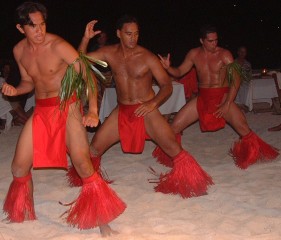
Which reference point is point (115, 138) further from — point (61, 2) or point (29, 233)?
point (61, 2)

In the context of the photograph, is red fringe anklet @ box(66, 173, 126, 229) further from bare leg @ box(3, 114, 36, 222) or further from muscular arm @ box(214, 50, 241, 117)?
muscular arm @ box(214, 50, 241, 117)

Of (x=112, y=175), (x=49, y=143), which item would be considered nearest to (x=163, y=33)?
(x=112, y=175)

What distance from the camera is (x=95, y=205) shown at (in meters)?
3.33

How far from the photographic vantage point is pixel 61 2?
52.7 feet

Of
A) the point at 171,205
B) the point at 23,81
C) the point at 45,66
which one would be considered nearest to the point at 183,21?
the point at 171,205

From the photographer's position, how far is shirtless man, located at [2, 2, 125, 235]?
131 inches

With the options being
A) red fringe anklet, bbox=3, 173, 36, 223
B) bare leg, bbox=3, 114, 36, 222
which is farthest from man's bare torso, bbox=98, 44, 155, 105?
red fringe anklet, bbox=3, 173, 36, 223

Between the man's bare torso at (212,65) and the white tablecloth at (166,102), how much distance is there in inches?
87.3

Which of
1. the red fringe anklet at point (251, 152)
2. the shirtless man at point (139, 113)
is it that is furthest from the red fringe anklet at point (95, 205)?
the red fringe anklet at point (251, 152)

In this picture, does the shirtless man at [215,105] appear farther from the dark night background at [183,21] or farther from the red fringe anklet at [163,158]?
the dark night background at [183,21]

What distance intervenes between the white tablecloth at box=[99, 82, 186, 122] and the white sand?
171 cm

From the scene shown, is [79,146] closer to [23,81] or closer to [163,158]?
[23,81]

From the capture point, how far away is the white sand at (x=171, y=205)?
11.2ft

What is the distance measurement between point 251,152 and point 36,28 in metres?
2.66
